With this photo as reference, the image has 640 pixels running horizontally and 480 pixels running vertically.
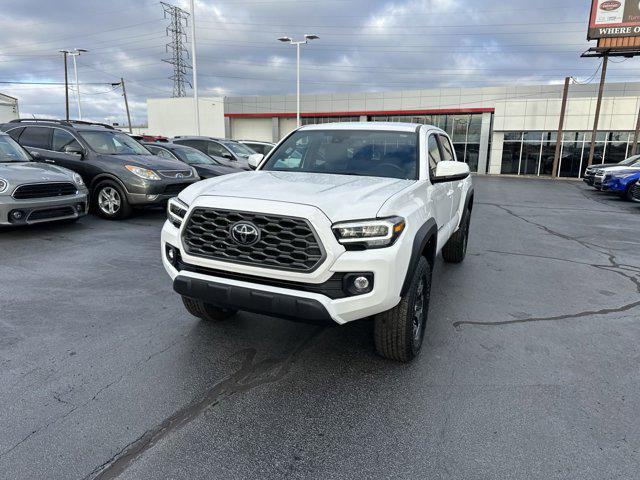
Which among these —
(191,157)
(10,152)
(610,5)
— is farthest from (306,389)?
(610,5)

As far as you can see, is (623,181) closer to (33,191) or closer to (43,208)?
(43,208)

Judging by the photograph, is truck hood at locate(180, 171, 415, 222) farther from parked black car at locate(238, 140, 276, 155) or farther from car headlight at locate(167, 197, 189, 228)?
parked black car at locate(238, 140, 276, 155)

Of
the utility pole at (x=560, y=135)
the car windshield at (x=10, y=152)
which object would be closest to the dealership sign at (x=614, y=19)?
the utility pole at (x=560, y=135)

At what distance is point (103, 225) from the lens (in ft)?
27.0

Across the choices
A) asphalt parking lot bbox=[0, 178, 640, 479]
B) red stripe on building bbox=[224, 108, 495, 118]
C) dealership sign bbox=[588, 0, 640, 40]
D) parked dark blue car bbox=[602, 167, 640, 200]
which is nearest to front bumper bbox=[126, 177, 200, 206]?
asphalt parking lot bbox=[0, 178, 640, 479]

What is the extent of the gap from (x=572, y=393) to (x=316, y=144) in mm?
3060

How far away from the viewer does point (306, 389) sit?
303 centimetres

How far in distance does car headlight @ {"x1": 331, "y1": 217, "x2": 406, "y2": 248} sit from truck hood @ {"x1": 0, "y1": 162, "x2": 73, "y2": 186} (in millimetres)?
6085

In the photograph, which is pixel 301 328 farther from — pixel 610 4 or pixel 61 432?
pixel 610 4

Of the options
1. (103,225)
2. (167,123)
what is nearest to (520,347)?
(103,225)

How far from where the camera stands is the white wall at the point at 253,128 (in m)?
42.2

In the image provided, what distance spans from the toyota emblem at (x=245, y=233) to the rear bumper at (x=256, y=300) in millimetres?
302

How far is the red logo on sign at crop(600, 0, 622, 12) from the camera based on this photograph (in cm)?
2677

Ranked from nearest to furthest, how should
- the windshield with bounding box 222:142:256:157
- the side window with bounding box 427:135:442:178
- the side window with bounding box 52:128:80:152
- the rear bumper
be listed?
the rear bumper → the side window with bounding box 427:135:442:178 → the side window with bounding box 52:128:80:152 → the windshield with bounding box 222:142:256:157
